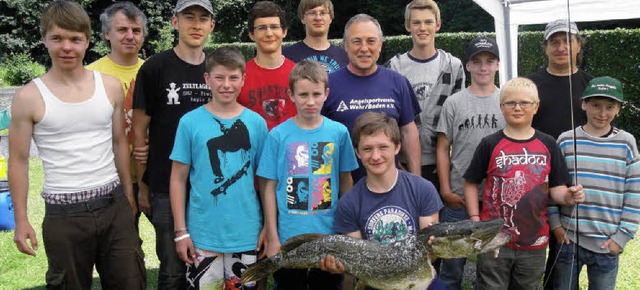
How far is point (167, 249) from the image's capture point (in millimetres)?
3832

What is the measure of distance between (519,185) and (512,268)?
0.56 m

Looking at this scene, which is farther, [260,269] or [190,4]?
[190,4]

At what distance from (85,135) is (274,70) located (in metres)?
1.29

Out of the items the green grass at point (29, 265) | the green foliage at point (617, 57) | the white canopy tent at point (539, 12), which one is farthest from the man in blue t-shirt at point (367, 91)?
the green foliage at point (617, 57)

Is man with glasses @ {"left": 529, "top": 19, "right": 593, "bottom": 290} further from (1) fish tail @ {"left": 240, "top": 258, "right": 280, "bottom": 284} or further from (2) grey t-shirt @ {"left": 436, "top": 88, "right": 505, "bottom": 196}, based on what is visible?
(1) fish tail @ {"left": 240, "top": 258, "right": 280, "bottom": 284}

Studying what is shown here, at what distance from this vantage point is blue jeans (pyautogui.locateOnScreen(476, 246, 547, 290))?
12.0ft

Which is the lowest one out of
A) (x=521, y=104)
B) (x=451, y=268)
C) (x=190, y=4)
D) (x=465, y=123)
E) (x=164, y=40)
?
(x=451, y=268)

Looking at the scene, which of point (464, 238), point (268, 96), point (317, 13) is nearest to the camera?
point (464, 238)

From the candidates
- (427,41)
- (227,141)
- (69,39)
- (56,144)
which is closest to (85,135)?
(56,144)

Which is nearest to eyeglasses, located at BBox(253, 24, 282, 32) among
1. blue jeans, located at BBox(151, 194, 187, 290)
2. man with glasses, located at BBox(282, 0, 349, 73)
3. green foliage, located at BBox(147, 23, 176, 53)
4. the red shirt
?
the red shirt

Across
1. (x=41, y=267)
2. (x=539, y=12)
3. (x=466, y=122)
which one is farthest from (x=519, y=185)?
(x=41, y=267)

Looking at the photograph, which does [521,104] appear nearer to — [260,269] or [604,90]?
[604,90]

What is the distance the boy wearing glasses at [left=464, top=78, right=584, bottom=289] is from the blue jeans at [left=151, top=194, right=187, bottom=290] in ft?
6.40

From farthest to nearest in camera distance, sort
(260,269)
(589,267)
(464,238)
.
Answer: (589,267) < (260,269) < (464,238)
